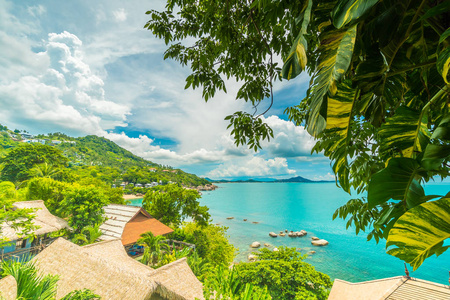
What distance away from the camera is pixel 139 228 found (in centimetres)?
998

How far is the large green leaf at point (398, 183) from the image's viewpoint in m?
0.50

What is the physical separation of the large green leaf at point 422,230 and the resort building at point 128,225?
10.7 metres

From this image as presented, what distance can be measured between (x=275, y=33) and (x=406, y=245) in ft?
6.88

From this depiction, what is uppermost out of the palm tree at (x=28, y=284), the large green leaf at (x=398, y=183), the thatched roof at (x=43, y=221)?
the large green leaf at (x=398, y=183)

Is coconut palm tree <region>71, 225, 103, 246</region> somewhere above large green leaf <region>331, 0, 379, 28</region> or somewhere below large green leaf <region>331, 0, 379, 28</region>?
below

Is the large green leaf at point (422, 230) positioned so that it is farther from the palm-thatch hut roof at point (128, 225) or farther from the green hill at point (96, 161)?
the green hill at point (96, 161)

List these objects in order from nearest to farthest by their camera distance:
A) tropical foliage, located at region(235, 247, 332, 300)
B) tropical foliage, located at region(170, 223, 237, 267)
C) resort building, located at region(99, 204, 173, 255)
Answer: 1. tropical foliage, located at region(235, 247, 332, 300)
2. resort building, located at region(99, 204, 173, 255)
3. tropical foliage, located at region(170, 223, 237, 267)

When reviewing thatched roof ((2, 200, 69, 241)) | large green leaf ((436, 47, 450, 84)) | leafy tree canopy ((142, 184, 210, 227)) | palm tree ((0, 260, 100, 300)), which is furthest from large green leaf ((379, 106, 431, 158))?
leafy tree canopy ((142, 184, 210, 227))

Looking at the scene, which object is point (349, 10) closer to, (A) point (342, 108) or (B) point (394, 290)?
(A) point (342, 108)

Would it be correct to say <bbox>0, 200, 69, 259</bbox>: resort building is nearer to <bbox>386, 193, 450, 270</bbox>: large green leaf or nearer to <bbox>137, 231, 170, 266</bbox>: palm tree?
<bbox>137, 231, 170, 266</bbox>: palm tree

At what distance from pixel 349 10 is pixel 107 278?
5.60m

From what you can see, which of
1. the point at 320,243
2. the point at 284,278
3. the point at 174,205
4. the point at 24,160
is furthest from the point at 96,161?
the point at 284,278

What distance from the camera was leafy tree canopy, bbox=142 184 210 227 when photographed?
1166 centimetres

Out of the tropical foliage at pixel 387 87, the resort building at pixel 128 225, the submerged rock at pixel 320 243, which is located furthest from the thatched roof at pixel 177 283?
the submerged rock at pixel 320 243
